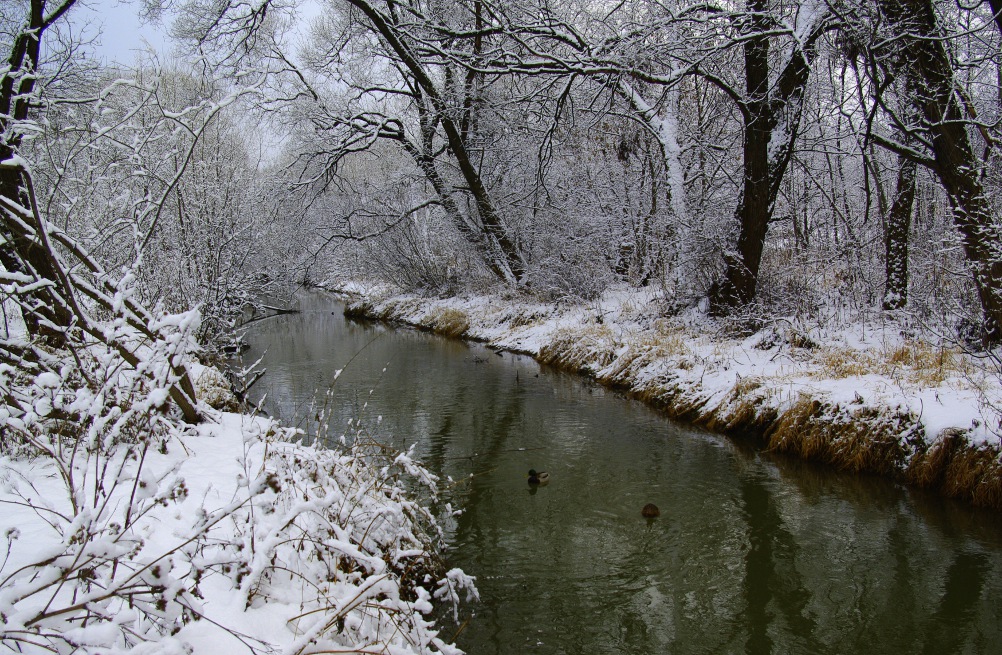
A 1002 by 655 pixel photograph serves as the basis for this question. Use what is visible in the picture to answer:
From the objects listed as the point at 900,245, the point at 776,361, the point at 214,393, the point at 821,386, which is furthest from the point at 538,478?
the point at 900,245

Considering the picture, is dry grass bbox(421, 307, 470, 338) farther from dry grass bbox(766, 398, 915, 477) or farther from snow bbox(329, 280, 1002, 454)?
dry grass bbox(766, 398, 915, 477)

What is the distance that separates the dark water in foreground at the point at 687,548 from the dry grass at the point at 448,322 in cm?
984

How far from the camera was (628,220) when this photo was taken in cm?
1548

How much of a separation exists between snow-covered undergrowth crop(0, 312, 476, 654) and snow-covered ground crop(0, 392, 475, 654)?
0.03ft

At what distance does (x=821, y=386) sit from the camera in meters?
7.67

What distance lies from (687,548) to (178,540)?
12.9ft

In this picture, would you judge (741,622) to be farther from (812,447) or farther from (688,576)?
(812,447)

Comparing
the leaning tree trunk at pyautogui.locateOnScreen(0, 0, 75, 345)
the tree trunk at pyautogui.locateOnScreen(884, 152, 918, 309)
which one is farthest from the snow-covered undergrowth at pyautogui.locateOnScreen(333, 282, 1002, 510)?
the leaning tree trunk at pyautogui.locateOnScreen(0, 0, 75, 345)

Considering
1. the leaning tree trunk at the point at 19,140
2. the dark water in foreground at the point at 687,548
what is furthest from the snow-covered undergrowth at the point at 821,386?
the leaning tree trunk at the point at 19,140

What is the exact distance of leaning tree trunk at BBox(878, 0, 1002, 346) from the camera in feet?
24.1

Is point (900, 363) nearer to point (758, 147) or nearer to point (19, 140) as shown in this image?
point (758, 147)

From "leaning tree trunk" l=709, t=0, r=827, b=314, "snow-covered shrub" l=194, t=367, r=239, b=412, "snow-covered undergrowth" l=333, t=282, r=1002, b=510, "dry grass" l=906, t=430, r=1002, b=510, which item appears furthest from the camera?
"leaning tree trunk" l=709, t=0, r=827, b=314

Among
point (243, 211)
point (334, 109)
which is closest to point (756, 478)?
point (243, 211)

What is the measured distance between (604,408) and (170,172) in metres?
9.22
